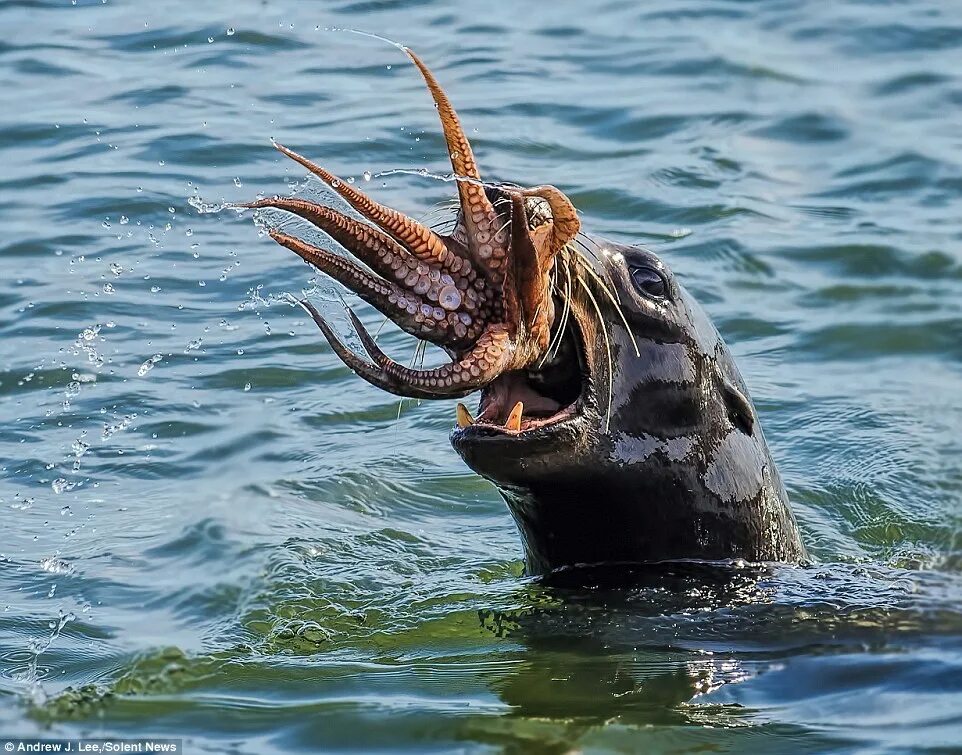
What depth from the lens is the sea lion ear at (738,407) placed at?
5211 mm

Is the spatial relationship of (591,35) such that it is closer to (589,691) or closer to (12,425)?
(12,425)

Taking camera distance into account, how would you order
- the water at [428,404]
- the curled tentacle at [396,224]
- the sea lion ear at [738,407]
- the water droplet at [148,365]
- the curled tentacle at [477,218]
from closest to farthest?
the curled tentacle at [396,224] < the curled tentacle at [477,218] < the water at [428,404] < the sea lion ear at [738,407] < the water droplet at [148,365]

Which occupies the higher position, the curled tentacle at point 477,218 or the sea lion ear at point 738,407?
the curled tentacle at point 477,218

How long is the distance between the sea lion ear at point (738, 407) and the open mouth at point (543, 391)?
24.5 inches

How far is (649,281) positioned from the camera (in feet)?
16.5

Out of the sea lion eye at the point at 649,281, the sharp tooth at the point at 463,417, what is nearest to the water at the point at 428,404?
the sharp tooth at the point at 463,417

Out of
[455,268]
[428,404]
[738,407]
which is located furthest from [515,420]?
[428,404]

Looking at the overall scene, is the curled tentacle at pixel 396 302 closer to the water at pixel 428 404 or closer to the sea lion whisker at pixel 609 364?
the water at pixel 428 404

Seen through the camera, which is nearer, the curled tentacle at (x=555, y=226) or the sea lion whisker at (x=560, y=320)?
the curled tentacle at (x=555, y=226)

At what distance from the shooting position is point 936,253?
9555 mm

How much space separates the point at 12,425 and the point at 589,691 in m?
3.85

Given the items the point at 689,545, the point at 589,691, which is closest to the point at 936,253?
the point at 689,545

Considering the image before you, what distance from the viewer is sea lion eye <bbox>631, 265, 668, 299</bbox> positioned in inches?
197

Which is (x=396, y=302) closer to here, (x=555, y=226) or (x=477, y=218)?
(x=477, y=218)
